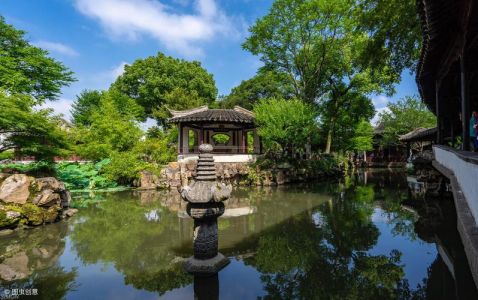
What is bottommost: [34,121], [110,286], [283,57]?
[110,286]

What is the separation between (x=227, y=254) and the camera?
20.6 ft

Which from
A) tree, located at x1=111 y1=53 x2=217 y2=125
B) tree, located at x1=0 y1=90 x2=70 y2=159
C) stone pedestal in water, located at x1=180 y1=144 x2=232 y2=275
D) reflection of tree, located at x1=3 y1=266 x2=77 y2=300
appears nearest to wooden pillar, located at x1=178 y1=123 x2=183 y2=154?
tree, located at x1=0 y1=90 x2=70 y2=159

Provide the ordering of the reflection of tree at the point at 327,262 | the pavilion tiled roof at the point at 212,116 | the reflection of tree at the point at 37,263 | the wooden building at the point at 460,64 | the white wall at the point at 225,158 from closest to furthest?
the wooden building at the point at 460,64
the reflection of tree at the point at 327,262
the reflection of tree at the point at 37,263
the pavilion tiled roof at the point at 212,116
the white wall at the point at 225,158

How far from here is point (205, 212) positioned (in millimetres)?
5055

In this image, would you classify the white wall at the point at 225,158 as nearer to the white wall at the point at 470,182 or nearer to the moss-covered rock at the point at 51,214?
the moss-covered rock at the point at 51,214

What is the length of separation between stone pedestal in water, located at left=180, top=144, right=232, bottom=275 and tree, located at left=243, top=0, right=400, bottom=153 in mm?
19093

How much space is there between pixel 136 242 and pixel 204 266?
2891 mm

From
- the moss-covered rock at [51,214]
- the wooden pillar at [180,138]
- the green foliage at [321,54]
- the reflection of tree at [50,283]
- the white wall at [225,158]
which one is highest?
the green foliage at [321,54]

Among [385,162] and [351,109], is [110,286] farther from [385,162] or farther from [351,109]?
[385,162]

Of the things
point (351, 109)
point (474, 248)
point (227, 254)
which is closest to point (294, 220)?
point (227, 254)

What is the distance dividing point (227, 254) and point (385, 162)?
35.6 metres

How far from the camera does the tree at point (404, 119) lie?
30.3 m

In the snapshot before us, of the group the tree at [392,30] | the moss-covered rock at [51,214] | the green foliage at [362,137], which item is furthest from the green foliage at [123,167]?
the green foliage at [362,137]

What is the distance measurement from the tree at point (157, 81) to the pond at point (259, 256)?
87.7 feet
